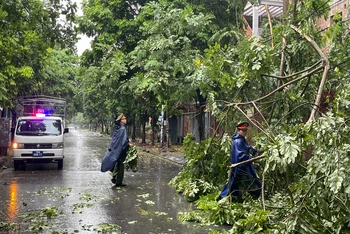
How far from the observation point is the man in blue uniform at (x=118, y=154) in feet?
39.4

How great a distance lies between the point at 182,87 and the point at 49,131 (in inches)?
212

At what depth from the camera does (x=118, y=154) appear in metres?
12.0

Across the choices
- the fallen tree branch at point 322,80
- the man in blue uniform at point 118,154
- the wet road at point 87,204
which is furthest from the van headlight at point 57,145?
the fallen tree branch at point 322,80

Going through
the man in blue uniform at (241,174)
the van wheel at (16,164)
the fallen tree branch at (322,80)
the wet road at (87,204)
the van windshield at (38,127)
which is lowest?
the wet road at (87,204)

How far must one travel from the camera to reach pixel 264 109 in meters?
10.7

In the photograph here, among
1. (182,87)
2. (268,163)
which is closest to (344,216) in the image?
(268,163)

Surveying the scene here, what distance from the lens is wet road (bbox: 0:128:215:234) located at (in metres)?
7.76

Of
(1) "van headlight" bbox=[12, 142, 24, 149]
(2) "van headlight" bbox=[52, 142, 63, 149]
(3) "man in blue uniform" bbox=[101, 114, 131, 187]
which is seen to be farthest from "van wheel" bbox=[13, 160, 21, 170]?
(3) "man in blue uniform" bbox=[101, 114, 131, 187]

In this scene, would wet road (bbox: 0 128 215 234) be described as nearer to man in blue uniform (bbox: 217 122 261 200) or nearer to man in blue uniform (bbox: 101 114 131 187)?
man in blue uniform (bbox: 101 114 131 187)

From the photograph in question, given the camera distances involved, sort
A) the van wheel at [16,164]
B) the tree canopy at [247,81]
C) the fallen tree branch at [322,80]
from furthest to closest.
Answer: the van wheel at [16,164] → the fallen tree branch at [322,80] → the tree canopy at [247,81]

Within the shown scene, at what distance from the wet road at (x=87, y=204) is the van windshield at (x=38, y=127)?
1576 millimetres

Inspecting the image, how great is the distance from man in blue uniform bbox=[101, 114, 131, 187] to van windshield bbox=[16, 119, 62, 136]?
478 centimetres

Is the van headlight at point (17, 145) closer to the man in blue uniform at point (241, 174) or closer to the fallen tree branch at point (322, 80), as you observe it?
the man in blue uniform at point (241, 174)

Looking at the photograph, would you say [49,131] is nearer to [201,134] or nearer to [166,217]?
[201,134]
